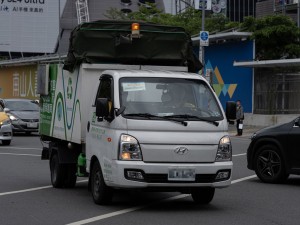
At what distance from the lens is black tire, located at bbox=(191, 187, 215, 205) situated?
10717mm

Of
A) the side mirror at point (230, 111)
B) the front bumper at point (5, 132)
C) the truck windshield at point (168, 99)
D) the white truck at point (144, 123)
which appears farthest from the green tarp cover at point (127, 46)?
the front bumper at point (5, 132)

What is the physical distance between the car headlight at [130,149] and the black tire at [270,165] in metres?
4.75

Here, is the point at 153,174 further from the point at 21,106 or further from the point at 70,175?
the point at 21,106

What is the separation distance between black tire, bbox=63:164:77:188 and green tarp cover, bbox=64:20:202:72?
74.9 inches

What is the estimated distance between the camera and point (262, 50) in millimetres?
40688

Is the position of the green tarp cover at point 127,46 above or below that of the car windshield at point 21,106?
above

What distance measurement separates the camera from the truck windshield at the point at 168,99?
10.1 metres

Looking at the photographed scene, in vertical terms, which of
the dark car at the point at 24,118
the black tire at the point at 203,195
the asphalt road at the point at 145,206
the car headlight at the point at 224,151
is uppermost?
the car headlight at the point at 224,151

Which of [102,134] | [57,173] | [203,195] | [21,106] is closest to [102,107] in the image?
[102,134]

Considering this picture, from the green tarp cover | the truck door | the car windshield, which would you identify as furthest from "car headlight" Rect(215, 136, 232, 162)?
the car windshield

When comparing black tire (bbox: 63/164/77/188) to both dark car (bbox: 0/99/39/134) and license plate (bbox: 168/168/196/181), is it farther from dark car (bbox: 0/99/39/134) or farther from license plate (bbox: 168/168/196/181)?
dark car (bbox: 0/99/39/134)

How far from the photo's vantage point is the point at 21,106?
3155 centimetres

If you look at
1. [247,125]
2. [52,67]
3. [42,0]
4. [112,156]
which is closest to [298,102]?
[247,125]

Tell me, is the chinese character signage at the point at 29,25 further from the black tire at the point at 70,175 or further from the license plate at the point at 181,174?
the license plate at the point at 181,174
